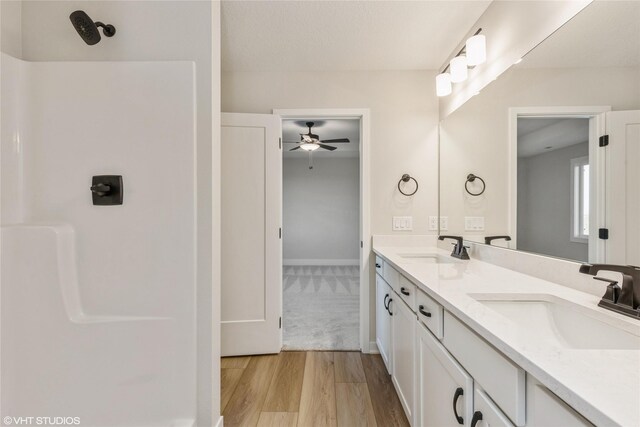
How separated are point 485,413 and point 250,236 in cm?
184

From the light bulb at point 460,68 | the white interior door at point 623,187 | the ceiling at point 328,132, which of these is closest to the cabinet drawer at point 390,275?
the white interior door at point 623,187

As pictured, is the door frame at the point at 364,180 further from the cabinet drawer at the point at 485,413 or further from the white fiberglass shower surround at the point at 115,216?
the cabinet drawer at the point at 485,413

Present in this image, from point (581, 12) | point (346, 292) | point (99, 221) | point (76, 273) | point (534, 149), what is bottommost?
point (346, 292)

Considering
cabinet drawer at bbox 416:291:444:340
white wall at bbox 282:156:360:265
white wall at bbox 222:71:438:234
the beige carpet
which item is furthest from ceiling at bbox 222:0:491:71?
white wall at bbox 282:156:360:265

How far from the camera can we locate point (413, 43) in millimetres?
1944

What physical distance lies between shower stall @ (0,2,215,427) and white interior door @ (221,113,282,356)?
97 centimetres

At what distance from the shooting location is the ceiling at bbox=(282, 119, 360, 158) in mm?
4023

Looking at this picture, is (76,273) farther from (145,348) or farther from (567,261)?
(567,261)

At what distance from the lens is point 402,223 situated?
7.44ft

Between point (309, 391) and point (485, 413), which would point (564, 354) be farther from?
point (309, 391)

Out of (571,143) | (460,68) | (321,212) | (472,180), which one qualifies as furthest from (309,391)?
(321,212)

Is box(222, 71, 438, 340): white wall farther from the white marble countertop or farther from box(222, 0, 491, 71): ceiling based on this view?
the white marble countertop

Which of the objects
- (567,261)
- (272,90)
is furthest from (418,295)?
(272,90)

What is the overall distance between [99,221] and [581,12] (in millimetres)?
2208
